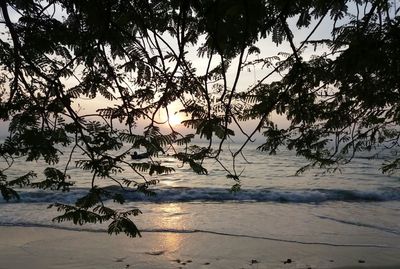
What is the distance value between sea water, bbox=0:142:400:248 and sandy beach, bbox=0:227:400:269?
579 millimetres

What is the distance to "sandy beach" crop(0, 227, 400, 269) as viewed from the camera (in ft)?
25.2

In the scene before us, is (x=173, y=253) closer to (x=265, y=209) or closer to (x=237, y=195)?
(x=265, y=209)

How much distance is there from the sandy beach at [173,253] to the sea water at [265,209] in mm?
579

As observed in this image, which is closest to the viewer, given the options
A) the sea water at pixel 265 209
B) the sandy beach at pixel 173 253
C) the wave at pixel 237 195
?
the sandy beach at pixel 173 253

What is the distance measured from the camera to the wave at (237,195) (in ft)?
51.8

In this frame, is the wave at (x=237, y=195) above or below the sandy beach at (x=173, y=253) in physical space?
above

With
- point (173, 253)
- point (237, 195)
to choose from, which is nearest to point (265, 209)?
point (237, 195)

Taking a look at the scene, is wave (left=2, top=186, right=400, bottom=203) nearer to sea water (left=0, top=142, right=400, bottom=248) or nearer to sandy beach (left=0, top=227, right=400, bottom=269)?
sea water (left=0, top=142, right=400, bottom=248)

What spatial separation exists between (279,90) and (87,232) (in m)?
7.52

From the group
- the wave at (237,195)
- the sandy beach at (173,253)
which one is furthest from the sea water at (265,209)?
the sandy beach at (173,253)

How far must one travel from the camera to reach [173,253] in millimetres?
8336

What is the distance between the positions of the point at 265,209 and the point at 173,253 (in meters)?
6.15

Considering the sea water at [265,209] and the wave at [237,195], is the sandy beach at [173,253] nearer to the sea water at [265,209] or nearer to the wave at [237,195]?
the sea water at [265,209]

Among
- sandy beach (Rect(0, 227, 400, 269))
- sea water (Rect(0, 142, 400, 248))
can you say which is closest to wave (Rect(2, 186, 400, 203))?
sea water (Rect(0, 142, 400, 248))
